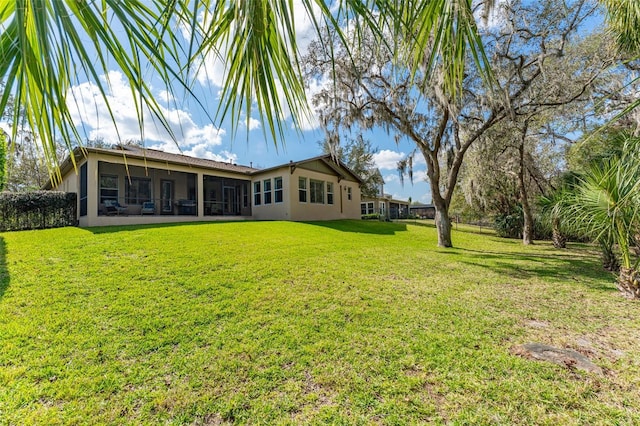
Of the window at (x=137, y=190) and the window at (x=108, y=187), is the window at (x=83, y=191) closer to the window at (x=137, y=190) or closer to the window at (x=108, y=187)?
the window at (x=108, y=187)

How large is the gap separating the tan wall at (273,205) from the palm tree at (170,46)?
537 inches

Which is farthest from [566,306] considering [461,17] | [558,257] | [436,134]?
[436,134]

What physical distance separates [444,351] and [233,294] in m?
3.02

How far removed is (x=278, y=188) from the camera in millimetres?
15727

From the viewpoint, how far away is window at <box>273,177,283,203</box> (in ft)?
51.0

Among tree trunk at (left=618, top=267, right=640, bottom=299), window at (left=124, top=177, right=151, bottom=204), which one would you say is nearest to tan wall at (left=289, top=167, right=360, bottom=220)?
window at (left=124, top=177, right=151, bottom=204)

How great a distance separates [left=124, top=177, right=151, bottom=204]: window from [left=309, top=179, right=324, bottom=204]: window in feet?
27.2

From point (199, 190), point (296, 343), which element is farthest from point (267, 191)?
point (296, 343)

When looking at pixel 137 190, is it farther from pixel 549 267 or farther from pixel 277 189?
pixel 549 267

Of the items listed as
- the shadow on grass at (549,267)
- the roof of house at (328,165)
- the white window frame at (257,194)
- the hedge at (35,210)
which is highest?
the roof of house at (328,165)

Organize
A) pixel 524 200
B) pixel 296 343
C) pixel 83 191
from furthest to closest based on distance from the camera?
1. pixel 524 200
2. pixel 83 191
3. pixel 296 343

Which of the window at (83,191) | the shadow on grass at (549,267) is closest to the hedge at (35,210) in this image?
the window at (83,191)

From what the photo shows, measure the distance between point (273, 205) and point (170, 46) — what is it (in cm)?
1459

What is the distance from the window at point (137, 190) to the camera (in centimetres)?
1391
